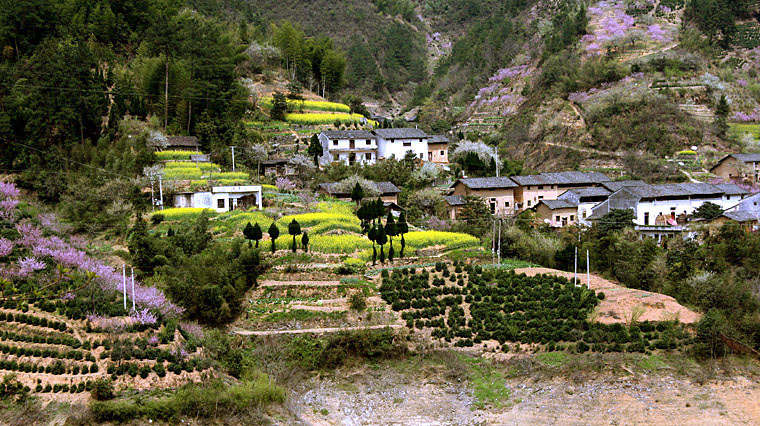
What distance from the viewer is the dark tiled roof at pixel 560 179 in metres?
45.2

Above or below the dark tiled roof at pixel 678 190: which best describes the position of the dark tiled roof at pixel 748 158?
above

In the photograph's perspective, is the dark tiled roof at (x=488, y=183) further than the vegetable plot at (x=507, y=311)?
Yes

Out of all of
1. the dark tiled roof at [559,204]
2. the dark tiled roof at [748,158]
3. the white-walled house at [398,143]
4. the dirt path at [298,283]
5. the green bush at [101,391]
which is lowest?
the green bush at [101,391]

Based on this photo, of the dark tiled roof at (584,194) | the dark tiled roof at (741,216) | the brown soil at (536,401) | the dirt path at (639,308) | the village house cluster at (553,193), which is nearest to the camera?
the brown soil at (536,401)

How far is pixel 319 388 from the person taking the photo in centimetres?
2395

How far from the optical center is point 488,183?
4422 cm

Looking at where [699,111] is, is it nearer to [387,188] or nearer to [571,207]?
[571,207]

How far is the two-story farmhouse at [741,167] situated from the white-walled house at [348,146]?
23798 millimetres

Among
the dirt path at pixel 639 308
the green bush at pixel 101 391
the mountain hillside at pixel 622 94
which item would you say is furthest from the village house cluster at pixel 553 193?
the green bush at pixel 101 391

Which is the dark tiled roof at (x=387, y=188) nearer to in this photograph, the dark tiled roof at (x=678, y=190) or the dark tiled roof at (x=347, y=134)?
the dark tiled roof at (x=347, y=134)

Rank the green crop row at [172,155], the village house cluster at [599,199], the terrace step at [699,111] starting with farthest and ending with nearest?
the terrace step at [699,111], the green crop row at [172,155], the village house cluster at [599,199]

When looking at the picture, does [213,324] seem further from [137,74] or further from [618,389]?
[137,74]

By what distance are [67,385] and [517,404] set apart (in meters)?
12.9

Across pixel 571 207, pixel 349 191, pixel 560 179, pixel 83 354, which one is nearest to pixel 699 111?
pixel 560 179
